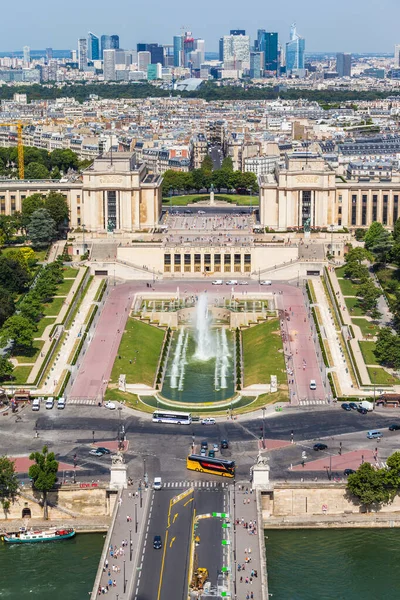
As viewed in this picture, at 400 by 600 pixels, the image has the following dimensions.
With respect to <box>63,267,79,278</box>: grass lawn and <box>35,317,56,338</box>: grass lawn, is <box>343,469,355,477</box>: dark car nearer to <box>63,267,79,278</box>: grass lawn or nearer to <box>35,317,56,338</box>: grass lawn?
<box>35,317,56,338</box>: grass lawn

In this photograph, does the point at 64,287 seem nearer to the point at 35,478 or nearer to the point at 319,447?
the point at 319,447

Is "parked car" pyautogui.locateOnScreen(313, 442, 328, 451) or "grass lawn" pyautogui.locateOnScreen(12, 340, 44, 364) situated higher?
"grass lawn" pyautogui.locateOnScreen(12, 340, 44, 364)

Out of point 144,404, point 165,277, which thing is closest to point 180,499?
point 144,404

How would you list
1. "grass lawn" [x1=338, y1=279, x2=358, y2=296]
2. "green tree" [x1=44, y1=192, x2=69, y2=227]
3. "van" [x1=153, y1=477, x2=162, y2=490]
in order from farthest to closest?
1. "green tree" [x1=44, y1=192, x2=69, y2=227]
2. "grass lawn" [x1=338, y1=279, x2=358, y2=296]
3. "van" [x1=153, y1=477, x2=162, y2=490]

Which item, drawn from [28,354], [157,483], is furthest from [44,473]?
Result: [28,354]

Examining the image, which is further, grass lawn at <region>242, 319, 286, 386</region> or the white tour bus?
grass lawn at <region>242, 319, 286, 386</region>

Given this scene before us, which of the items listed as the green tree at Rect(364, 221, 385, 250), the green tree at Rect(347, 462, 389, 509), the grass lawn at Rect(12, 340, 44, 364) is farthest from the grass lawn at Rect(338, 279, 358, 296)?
the green tree at Rect(347, 462, 389, 509)
